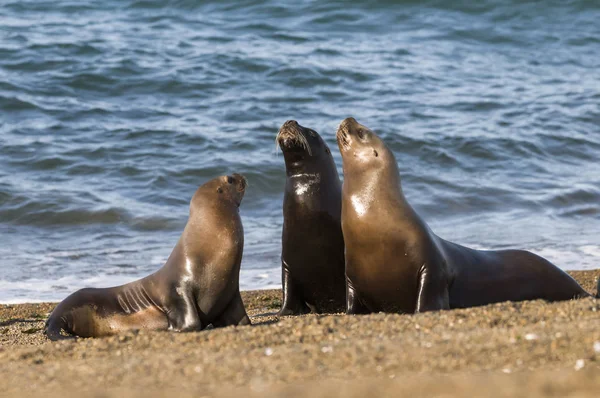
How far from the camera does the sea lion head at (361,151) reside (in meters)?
7.42

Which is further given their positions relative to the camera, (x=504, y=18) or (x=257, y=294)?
(x=504, y=18)

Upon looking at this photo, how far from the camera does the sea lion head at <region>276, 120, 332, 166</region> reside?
27.4ft

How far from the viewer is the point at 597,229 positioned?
468 inches

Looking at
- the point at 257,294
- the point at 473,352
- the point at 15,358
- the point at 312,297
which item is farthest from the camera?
the point at 257,294

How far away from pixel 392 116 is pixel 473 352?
12859mm

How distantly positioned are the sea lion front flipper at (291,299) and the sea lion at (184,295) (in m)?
0.92

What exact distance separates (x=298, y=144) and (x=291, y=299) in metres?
1.29

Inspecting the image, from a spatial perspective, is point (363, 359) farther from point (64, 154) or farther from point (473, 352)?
point (64, 154)

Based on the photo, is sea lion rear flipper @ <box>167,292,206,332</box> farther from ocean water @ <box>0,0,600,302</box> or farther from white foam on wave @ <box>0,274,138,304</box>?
ocean water @ <box>0,0,600,302</box>

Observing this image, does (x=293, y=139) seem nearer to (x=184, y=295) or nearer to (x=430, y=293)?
(x=184, y=295)

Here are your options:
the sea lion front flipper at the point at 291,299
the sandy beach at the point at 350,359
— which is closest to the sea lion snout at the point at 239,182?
the sea lion front flipper at the point at 291,299

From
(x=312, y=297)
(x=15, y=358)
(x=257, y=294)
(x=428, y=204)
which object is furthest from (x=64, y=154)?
(x=15, y=358)

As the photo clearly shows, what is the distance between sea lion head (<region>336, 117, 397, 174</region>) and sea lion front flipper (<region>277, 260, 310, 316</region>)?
3.69 feet

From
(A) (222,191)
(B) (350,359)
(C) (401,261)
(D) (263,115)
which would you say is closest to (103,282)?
(A) (222,191)
